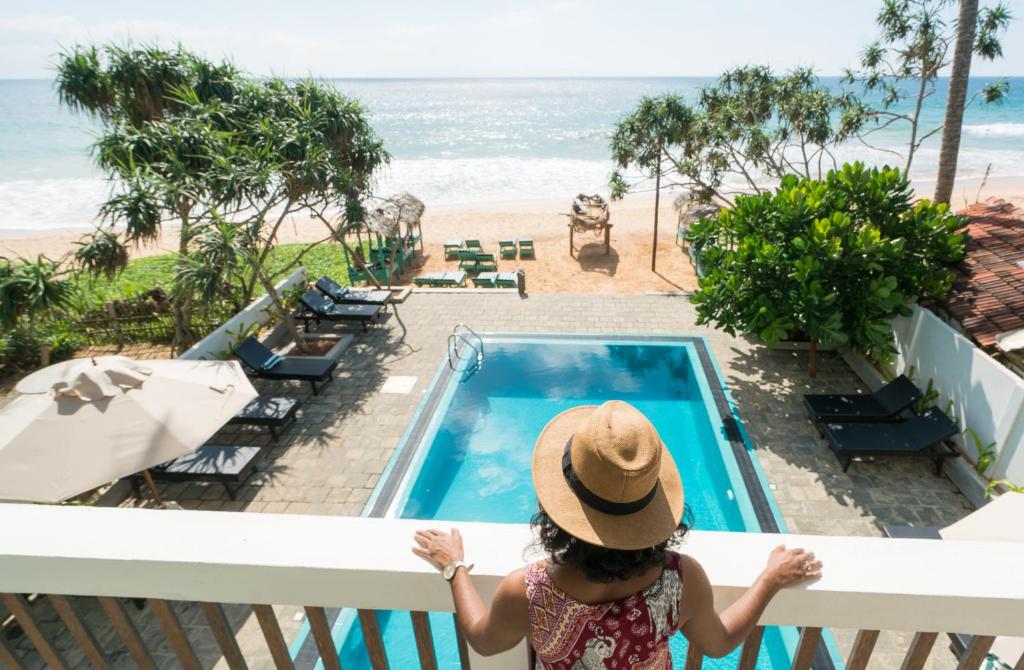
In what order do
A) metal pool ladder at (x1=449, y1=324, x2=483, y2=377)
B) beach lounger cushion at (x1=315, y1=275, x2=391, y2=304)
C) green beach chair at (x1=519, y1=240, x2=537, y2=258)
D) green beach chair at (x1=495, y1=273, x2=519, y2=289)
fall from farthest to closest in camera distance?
green beach chair at (x1=519, y1=240, x2=537, y2=258) < green beach chair at (x1=495, y1=273, x2=519, y2=289) < beach lounger cushion at (x1=315, y1=275, x2=391, y2=304) < metal pool ladder at (x1=449, y1=324, x2=483, y2=377)

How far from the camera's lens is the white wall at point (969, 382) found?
22.6 feet

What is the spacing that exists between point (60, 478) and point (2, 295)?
5831 mm

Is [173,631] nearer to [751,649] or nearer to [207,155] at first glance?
[751,649]

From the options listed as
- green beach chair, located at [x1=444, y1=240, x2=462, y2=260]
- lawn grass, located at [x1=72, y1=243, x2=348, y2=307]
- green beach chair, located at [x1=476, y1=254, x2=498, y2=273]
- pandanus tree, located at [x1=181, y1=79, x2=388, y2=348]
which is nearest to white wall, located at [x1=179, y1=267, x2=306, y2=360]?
pandanus tree, located at [x1=181, y1=79, x2=388, y2=348]

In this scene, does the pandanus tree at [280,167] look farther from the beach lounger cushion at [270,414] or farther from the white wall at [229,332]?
the beach lounger cushion at [270,414]

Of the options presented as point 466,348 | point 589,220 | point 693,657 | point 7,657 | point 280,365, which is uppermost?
point 693,657

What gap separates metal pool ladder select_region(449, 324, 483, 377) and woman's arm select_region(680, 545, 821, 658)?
9.93 meters

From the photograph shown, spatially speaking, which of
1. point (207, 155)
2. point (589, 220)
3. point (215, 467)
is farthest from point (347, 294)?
point (589, 220)

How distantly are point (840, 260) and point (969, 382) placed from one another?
2.60m

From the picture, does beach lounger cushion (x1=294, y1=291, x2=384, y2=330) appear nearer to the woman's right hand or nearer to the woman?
the woman

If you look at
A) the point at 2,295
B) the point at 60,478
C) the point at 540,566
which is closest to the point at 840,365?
the point at 540,566

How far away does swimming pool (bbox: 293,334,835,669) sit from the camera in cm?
636

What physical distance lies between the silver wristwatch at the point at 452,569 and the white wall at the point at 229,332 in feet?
35.3

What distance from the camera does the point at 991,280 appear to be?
8.41 metres
